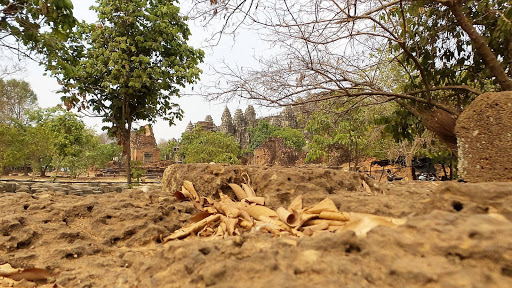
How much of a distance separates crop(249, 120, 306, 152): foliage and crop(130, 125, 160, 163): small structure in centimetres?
1158

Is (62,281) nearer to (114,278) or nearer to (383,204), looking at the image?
(114,278)

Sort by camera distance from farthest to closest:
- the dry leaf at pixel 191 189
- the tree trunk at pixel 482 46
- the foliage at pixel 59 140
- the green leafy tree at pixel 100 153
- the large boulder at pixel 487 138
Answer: the green leafy tree at pixel 100 153, the foliage at pixel 59 140, the tree trunk at pixel 482 46, the large boulder at pixel 487 138, the dry leaf at pixel 191 189

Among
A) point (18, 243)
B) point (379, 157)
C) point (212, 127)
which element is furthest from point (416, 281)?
point (212, 127)

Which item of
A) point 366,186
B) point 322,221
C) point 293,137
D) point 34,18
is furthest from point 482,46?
point 293,137

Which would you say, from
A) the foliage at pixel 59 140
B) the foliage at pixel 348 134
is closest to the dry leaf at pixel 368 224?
the foliage at pixel 348 134

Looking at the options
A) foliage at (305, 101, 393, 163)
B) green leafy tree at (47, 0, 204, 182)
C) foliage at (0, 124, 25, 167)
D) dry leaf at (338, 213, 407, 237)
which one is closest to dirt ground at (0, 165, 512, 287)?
dry leaf at (338, 213, 407, 237)

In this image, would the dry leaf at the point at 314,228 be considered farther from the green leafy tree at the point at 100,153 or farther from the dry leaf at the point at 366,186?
the green leafy tree at the point at 100,153

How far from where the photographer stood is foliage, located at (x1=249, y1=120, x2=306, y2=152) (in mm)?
33656

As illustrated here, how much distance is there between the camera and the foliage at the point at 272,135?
33656mm

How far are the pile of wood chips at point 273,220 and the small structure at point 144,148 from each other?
3109 cm

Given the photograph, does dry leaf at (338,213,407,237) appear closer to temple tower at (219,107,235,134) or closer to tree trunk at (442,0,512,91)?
tree trunk at (442,0,512,91)

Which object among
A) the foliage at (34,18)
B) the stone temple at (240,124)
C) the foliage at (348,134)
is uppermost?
the stone temple at (240,124)

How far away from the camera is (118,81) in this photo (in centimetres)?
871

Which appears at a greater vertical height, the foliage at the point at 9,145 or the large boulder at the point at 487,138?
the foliage at the point at 9,145
